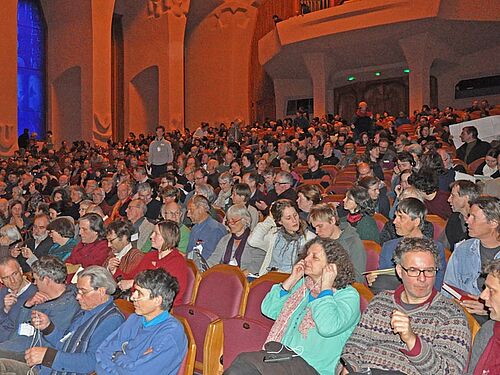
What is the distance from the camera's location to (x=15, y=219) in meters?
8.10

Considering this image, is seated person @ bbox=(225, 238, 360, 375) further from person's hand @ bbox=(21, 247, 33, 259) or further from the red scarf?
person's hand @ bbox=(21, 247, 33, 259)

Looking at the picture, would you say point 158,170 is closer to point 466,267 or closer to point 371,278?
point 371,278

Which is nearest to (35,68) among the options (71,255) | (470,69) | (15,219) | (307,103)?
(307,103)

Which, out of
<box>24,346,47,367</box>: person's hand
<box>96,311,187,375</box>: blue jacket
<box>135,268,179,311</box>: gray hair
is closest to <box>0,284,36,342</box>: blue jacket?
<box>24,346,47,367</box>: person's hand

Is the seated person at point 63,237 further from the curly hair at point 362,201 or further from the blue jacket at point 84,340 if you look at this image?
the curly hair at point 362,201

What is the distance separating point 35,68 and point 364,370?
65.0ft

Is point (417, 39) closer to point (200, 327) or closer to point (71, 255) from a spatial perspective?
point (71, 255)

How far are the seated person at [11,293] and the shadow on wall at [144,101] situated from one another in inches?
710

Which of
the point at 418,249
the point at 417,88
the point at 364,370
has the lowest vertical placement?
the point at 364,370

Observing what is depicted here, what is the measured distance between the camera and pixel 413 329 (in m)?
2.88

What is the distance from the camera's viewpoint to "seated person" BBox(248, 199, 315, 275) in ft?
14.8

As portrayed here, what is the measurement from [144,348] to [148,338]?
5 centimetres

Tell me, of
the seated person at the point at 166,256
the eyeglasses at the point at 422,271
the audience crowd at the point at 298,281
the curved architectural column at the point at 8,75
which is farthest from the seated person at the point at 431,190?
the curved architectural column at the point at 8,75

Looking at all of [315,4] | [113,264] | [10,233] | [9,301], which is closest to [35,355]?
[9,301]
